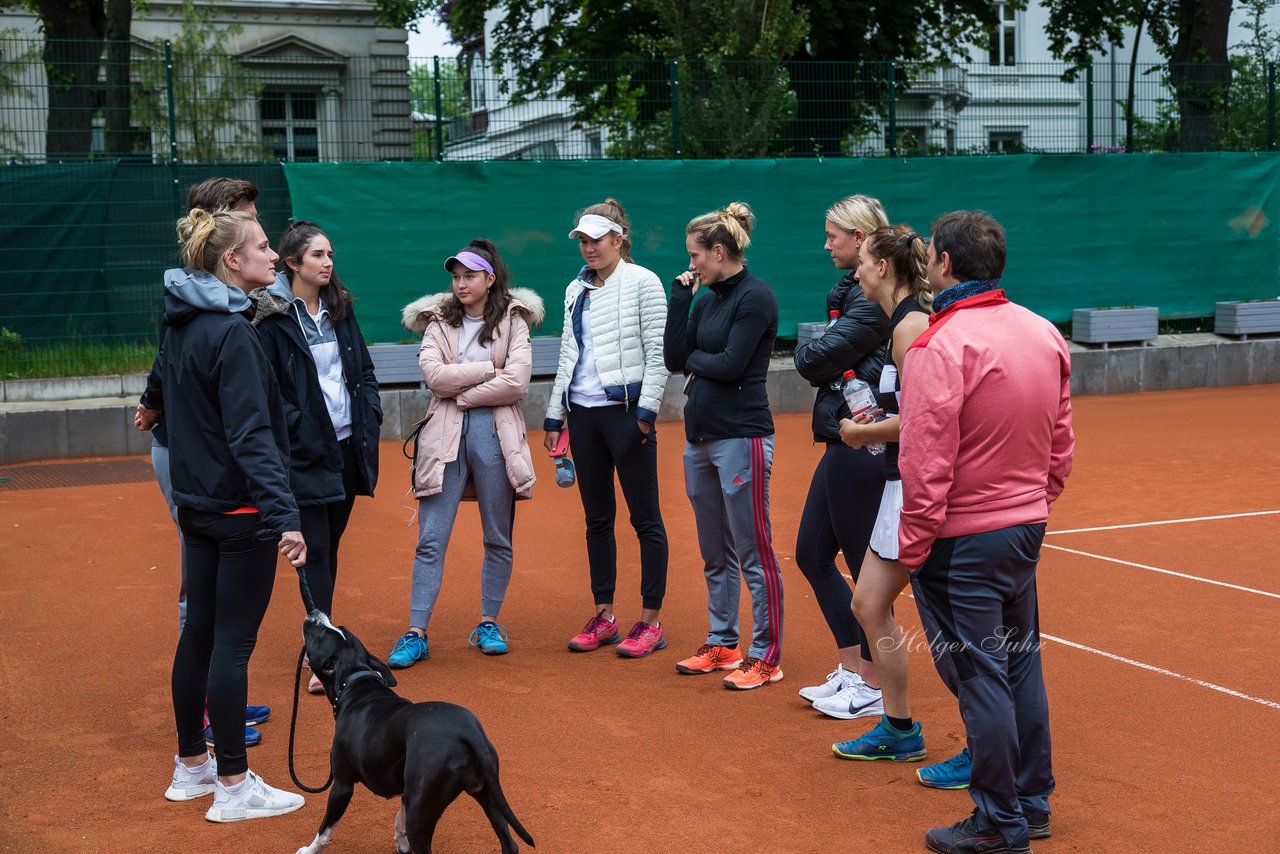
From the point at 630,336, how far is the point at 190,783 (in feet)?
9.12

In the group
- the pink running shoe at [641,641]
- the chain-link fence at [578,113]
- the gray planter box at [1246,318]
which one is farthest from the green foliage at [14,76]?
the gray planter box at [1246,318]

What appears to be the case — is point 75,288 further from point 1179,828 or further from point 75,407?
point 1179,828

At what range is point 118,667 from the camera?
19.9ft

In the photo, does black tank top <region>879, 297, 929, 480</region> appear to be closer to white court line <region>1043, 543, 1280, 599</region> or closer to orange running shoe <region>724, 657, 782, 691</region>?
orange running shoe <region>724, 657, 782, 691</region>

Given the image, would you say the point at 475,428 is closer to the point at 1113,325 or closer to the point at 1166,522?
the point at 1166,522

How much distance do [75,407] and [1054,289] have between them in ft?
35.6

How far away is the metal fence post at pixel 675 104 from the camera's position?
1460cm

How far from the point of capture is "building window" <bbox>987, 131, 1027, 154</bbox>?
53.6 ft

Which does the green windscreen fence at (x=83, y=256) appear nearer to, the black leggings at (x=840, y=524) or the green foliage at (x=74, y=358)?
the green foliage at (x=74, y=358)

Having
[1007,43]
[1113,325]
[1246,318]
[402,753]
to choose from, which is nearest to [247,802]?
[402,753]

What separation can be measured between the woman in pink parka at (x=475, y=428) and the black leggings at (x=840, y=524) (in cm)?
161

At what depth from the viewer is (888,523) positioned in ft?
14.9

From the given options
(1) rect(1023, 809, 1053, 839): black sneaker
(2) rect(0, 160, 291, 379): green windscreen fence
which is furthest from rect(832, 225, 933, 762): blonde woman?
(2) rect(0, 160, 291, 379): green windscreen fence

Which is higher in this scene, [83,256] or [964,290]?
[83,256]
